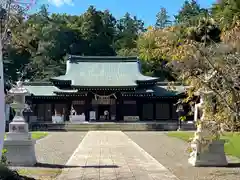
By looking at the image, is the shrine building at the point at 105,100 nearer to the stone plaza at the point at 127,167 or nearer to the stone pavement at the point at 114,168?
the stone plaza at the point at 127,167

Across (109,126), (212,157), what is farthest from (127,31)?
(212,157)

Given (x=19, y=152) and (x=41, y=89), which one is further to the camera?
(x=41, y=89)

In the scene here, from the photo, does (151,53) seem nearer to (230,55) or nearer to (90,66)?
(230,55)

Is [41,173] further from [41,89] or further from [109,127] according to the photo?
[41,89]

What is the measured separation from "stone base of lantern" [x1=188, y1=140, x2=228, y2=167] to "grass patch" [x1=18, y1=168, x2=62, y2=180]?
413 cm

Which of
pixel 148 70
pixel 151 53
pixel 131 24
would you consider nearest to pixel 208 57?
pixel 151 53

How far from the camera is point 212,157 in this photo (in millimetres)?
11711

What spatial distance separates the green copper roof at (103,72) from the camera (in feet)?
132

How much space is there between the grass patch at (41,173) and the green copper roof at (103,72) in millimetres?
→ 28299

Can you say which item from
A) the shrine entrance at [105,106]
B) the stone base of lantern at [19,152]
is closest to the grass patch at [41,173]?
the stone base of lantern at [19,152]

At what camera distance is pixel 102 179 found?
9102mm

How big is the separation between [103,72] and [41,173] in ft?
110

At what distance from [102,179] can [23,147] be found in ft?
11.9

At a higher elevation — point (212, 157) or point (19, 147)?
point (19, 147)
